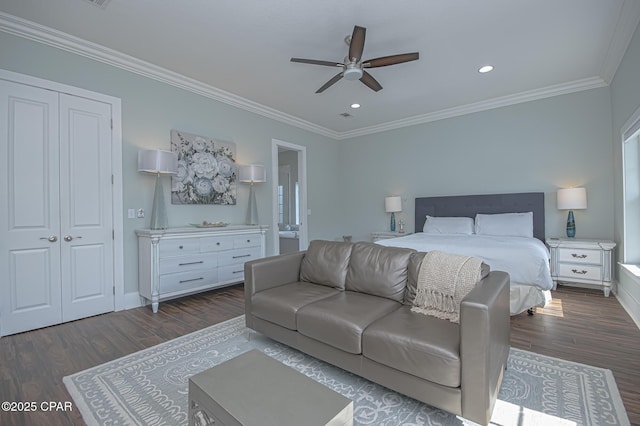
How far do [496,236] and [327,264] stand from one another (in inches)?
113

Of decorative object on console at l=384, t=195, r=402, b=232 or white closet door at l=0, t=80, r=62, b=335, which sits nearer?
white closet door at l=0, t=80, r=62, b=335

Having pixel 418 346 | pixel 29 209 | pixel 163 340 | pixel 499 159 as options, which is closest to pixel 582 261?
pixel 499 159

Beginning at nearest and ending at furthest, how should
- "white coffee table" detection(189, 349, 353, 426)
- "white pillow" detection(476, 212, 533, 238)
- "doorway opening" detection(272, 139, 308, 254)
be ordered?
"white coffee table" detection(189, 349, 353, 426), "white pillow" detection(476, 212, 533, 238), "doorway opening" detection(272, 139, 308, 254)

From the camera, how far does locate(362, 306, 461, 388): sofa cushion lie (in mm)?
1457

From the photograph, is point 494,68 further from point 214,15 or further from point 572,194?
point 214,15

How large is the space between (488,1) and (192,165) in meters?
3.74

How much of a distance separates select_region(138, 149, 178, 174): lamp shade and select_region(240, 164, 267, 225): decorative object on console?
1.18 metres

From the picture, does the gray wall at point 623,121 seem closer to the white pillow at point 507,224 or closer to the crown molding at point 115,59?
the white pillow at point 507,224

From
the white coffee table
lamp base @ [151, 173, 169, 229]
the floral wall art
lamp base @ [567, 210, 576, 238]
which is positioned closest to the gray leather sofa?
the white coffee table

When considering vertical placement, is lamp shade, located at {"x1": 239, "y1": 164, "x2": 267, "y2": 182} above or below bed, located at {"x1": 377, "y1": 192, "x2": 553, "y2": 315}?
above

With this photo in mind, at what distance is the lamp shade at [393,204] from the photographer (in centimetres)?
571

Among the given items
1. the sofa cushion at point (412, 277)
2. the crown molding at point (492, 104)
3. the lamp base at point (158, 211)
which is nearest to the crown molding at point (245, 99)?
the crown molding at point (492, 104)

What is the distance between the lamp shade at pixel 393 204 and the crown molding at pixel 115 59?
2.78 meters

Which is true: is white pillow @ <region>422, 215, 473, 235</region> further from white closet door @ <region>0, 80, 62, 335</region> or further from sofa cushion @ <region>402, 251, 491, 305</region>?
white closet door @ <region>0, 80, 62, 335</region>
